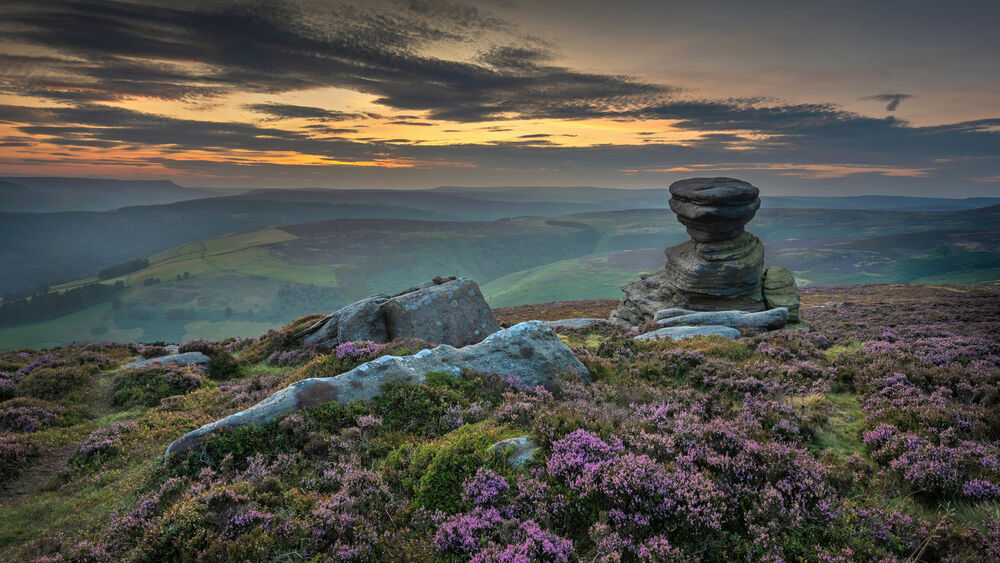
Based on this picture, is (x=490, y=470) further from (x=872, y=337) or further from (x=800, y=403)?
(x=872, y=337)

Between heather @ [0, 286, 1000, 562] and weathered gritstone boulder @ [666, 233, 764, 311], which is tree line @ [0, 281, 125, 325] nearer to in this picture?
heather @ [0, 286, 1000, 562]

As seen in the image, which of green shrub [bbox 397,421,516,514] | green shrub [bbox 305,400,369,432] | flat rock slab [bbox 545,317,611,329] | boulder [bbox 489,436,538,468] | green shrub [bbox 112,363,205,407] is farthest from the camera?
flat rock slab [bbox 545,317,611,329]

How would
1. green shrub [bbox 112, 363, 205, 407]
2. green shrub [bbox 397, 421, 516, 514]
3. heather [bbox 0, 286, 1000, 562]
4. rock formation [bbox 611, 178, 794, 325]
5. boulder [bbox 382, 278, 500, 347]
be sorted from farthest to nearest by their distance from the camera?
1. rock formation [bbox 611, 178, 794, 325]
2. boulder [bbox 382, 278, 500, 347]
3. green shrub [bbox 112, 363, 205, 407]
4. green shrub [bbox 397, 421, 516, 514]
5. heather [bbox 0, 286, 1000, 562]

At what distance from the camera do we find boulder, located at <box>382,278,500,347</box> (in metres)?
21.2

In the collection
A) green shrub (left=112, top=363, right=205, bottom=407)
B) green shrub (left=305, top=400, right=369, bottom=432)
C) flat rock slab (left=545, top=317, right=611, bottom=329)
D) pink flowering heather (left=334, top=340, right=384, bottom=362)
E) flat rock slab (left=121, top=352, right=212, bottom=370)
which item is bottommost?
flat rock slab (left=545, top=317, right=611, bottom=329)

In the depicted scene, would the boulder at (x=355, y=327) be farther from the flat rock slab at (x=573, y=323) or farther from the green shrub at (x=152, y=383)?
the flat rock slab at (x=573, y=323)

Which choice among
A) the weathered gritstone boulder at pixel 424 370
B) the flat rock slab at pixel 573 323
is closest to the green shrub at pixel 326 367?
the weathered gritstone boulder at pixel 424 370

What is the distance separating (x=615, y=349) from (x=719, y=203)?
33.7m

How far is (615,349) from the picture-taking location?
17719 mm

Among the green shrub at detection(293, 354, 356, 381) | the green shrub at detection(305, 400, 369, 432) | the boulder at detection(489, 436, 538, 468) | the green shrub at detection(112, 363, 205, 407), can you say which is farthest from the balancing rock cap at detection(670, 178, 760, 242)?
the green shrub at detection(112, 363, 205, 407)

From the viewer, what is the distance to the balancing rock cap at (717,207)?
141ft

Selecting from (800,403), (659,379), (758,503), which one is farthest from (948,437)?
(659,379)

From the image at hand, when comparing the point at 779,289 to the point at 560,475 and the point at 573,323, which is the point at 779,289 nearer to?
the point at 573,323

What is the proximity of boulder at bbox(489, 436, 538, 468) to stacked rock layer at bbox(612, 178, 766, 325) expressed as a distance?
135 feet
